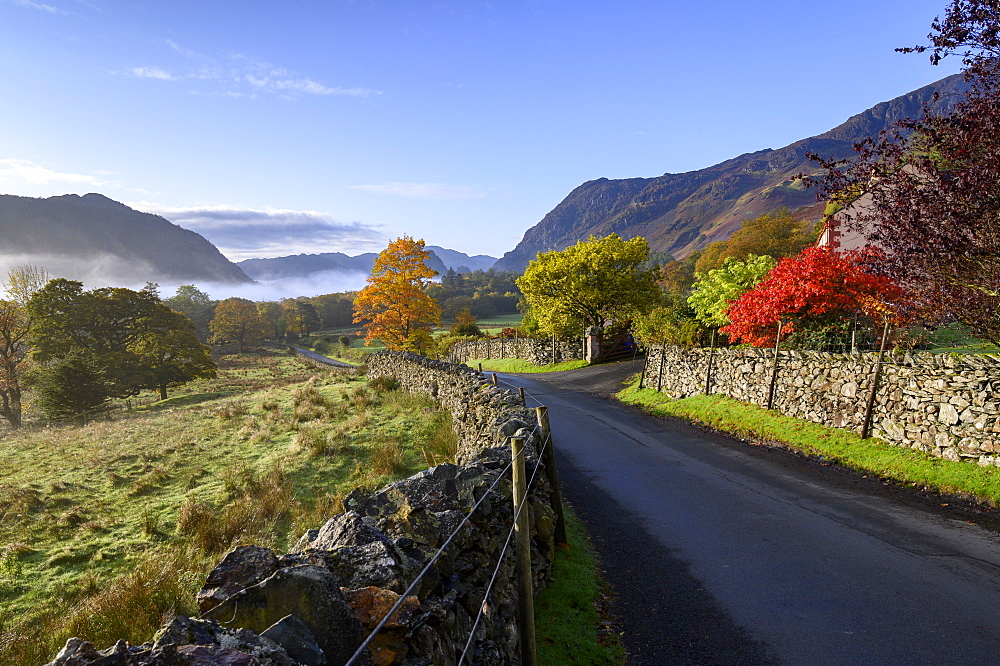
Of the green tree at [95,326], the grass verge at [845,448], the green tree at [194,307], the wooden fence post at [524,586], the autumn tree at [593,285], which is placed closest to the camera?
the wooden fence post at [524,586]

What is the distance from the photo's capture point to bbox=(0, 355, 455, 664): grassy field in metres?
6.51

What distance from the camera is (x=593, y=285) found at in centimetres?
4069

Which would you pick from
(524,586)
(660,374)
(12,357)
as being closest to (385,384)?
(660,374)

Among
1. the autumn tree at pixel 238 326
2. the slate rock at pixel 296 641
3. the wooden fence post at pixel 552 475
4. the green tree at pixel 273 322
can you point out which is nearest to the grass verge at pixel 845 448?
the wooden fence post at pixel 552 475

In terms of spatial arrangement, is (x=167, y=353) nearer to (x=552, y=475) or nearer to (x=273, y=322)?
(x=552, y=475)

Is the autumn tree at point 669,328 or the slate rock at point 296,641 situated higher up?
the autumn tree at point 669,328

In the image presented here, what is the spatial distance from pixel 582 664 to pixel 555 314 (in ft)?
122

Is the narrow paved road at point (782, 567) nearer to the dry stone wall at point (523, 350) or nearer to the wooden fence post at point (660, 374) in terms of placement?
the wooden fence post at point (660, 374)

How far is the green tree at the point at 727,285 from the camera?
21.5 meters

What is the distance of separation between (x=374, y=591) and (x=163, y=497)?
1320 centimetres

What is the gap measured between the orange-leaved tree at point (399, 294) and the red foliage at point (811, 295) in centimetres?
2182

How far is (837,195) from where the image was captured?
10188 millimetres

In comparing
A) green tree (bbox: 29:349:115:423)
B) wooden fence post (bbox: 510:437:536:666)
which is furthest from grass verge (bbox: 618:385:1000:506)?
green tree (bbox: 29:349:115:423)

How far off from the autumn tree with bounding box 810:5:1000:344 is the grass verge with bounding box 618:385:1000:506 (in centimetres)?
279
